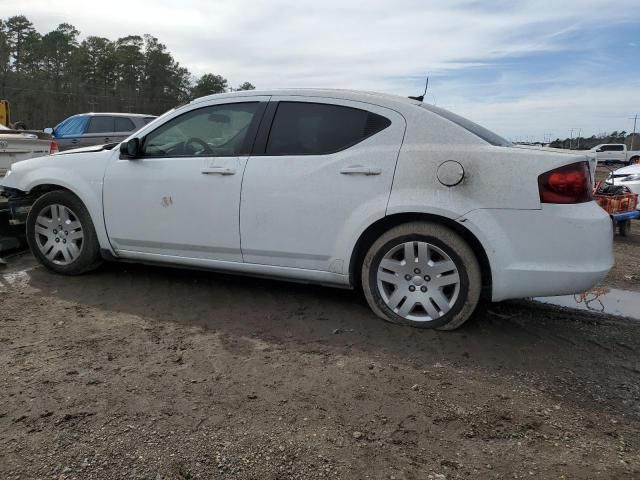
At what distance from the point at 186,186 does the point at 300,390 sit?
6.66ft

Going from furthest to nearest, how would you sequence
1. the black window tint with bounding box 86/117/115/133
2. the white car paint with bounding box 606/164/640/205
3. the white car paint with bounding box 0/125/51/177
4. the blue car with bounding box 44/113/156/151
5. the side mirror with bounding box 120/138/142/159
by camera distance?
the black window tint with bounding box 86/117/115/133
the blue car with bounding box 44/113/156/151
the white car paint with bounding box 606/164/640/205
the white car paint with bounding box 0/125/51/177
the side mirror with bounding box 120/138/142/159

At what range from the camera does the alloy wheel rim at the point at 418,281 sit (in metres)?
3.53

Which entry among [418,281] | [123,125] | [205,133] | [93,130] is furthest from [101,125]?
[418,281]

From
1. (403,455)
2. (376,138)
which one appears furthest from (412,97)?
(403,455)

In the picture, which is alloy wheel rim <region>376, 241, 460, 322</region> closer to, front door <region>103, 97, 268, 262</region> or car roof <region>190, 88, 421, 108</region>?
car roof <region>190, 88, 421, 108</region>

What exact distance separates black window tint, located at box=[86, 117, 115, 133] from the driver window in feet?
35.7

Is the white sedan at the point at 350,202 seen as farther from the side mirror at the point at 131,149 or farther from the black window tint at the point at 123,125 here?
the black window tint at the point at 123,125

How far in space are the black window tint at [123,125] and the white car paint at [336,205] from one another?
1026 centimetres

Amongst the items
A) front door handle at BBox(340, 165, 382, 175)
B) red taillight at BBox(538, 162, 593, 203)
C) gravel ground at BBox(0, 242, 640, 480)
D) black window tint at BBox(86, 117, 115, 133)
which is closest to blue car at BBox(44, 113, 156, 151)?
black window tint at BBox(86, 117, 115, 133)

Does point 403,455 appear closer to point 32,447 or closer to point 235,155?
point 32,447

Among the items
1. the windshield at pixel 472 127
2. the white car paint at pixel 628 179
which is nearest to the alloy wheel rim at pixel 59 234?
the windshield at pixel 472 127

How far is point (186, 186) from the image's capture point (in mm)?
4117

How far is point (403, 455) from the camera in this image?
89.0 inches

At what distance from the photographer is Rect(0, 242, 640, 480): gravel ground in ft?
7.25
